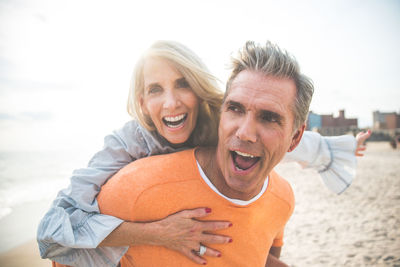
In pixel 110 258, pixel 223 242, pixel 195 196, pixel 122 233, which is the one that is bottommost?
pixel 110 258

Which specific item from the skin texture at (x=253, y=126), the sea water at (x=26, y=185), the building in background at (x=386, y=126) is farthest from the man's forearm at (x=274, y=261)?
the building in background at (x=386, y=126)

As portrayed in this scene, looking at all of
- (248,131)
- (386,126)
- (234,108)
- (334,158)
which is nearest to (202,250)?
(248,131)

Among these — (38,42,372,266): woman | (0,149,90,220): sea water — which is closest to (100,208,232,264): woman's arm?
(38,42,372,266): woman

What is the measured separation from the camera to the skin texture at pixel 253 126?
1.65m

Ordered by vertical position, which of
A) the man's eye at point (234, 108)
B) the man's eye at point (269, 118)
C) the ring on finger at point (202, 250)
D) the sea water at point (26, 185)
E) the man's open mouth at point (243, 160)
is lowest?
the sea water at point (26, 185)

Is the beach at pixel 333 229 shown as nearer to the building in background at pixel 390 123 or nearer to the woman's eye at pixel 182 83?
the woman's eye at pixel 182 83

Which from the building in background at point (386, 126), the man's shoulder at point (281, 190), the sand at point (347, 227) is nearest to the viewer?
the man's shoulder at point (281, 190)

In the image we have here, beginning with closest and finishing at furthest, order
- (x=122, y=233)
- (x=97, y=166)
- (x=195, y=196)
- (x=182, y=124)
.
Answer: (x=122, y=233) < (x=195, y=196) < (x=97, y=166) < (x=182, y=124)

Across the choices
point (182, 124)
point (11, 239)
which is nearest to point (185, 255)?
point (182, 124)

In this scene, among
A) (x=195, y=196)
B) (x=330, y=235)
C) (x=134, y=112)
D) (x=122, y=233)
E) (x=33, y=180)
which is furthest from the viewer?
(x=33, y=180)

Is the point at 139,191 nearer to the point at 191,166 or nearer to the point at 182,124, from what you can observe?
the point at 191,166

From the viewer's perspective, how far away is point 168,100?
222 centimetres

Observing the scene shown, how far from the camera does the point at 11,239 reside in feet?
24.5

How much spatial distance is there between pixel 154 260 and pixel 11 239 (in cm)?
861
